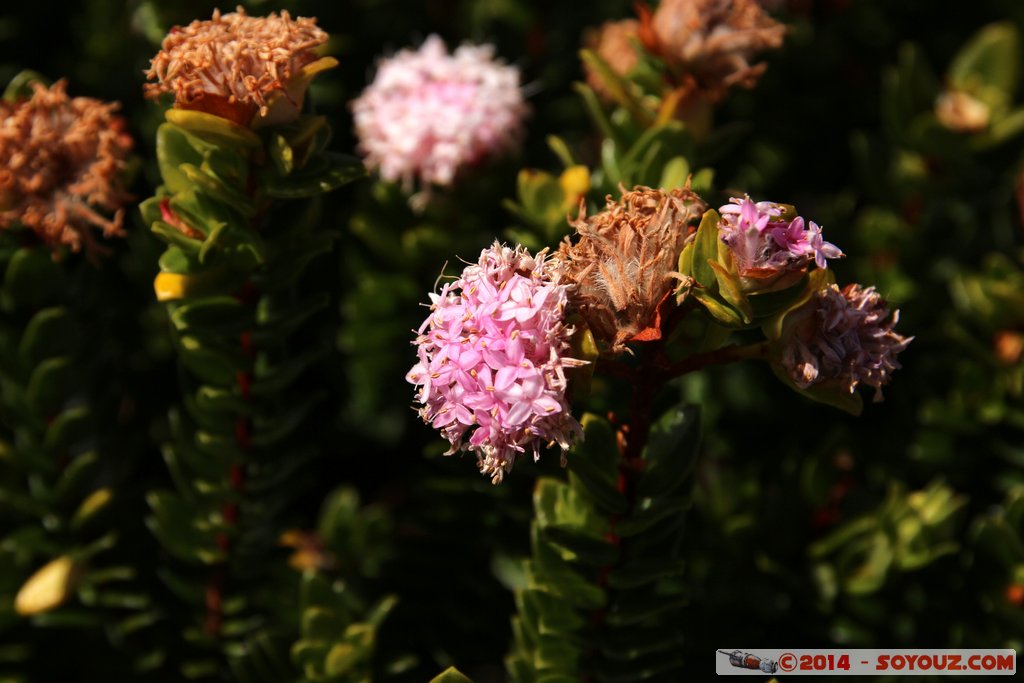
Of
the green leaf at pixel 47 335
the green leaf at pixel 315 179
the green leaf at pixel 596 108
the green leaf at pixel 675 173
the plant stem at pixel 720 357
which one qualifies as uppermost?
the green leaf at pixel 596 108

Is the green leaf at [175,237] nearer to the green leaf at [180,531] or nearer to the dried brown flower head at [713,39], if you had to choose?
the green leaf at [180,531]

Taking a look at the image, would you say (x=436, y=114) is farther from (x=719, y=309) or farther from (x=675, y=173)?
(x=719, y=309)

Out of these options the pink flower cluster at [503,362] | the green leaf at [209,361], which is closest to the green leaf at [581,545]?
the pink flower cluster at [503,362]

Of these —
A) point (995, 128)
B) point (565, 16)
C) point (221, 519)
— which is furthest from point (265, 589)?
point (995, 128)

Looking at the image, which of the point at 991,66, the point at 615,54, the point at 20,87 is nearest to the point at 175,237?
the point at 20,87

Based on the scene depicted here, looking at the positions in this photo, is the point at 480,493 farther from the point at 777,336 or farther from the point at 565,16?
the point at 565,16
